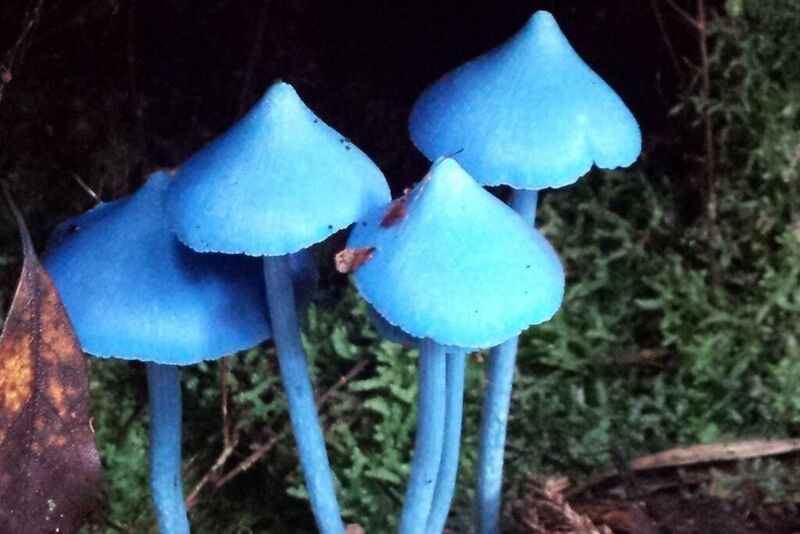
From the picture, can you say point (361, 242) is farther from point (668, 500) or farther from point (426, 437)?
point (668, 500)

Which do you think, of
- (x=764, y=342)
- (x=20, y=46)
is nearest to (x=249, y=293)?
(x=20, y=46)

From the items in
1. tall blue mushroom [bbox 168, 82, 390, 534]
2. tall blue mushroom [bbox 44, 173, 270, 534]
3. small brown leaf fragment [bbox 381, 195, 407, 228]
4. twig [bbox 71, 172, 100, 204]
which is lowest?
twig [bbox 71, 172, 100, 204]

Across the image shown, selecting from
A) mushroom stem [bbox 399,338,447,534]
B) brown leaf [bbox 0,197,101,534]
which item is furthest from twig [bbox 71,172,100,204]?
mushroom stem [bbox 399,338,447,534]

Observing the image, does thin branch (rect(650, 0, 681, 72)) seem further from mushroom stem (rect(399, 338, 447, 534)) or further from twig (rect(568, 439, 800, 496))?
mushroom stem (rect(399, 338, 447, 534))

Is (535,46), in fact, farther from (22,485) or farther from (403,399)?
(22,485)

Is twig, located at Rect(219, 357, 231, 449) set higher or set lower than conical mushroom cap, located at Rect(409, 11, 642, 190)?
lower

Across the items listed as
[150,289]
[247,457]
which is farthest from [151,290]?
[247,457]

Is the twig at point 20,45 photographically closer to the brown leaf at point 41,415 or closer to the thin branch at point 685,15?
the brown leaf at point 41,415
